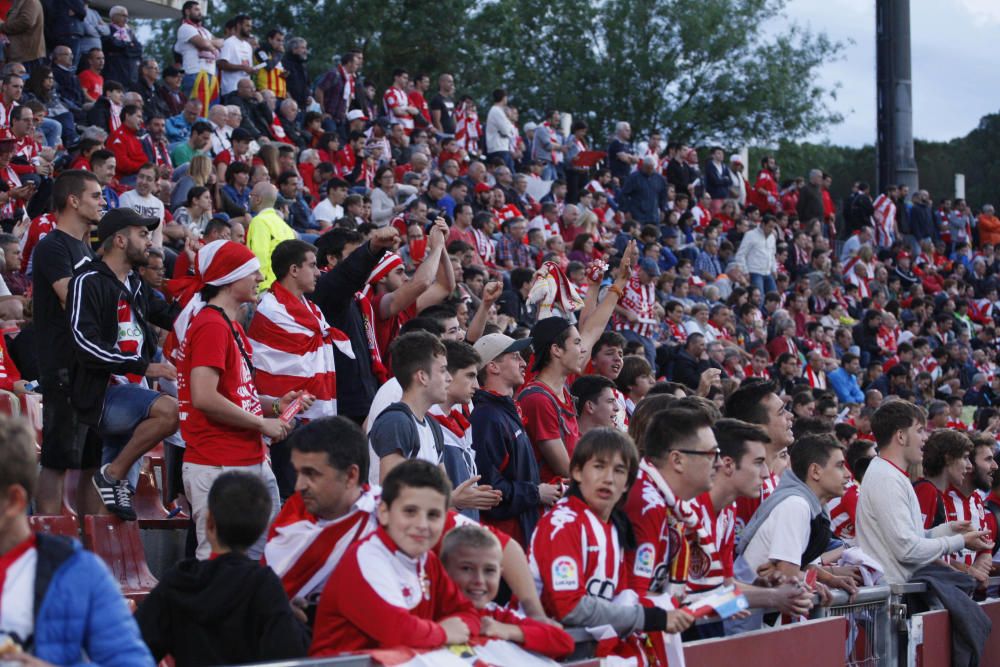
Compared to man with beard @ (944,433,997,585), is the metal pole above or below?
above

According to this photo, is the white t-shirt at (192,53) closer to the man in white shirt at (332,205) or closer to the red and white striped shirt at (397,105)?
the man in white shirt at (332,205)

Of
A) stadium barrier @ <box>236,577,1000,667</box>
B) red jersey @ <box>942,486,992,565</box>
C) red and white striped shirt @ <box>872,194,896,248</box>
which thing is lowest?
stadium barrier @ <box>236,577,1000,667</box>

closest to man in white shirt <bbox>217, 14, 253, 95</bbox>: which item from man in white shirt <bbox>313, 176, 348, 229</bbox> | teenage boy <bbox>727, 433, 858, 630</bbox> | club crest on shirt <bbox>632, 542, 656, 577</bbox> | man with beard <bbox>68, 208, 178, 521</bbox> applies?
man in white shirt <bbox>313, 176, 348, 229</bbox>

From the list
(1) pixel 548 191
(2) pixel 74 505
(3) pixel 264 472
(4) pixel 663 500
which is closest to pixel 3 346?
(2) pixel 74 505

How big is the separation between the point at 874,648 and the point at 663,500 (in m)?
2.23

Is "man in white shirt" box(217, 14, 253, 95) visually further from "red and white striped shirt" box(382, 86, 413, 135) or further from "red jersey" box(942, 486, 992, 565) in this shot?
"red jersey" box(942, 486, 992, 565)

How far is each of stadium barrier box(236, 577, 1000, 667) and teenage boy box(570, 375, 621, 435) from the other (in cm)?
159

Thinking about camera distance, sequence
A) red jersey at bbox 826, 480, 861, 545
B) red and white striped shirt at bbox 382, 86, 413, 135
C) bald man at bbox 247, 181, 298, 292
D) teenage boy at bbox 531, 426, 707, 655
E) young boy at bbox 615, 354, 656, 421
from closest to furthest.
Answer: teenage boy at bbox 531, 426, 707, 655
red jersey at bbox 826, 480, 861, 545
young boy at bbox 615, 354, 656, 421
bald man at bbox 247, 181, 298, 292
red and white striped shirt at bbox 382, 86, 413, 135

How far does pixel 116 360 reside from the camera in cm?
648

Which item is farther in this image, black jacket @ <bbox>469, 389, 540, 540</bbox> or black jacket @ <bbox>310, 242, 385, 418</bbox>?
black jacket @ <bbox>310, 242, 385, 418</bbox>

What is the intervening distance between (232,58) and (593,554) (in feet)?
45.0

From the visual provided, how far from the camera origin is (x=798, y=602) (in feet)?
20.0

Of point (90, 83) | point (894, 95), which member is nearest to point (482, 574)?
point (90, 83)

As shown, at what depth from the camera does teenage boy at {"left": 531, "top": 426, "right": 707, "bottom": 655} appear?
5.01 meters
